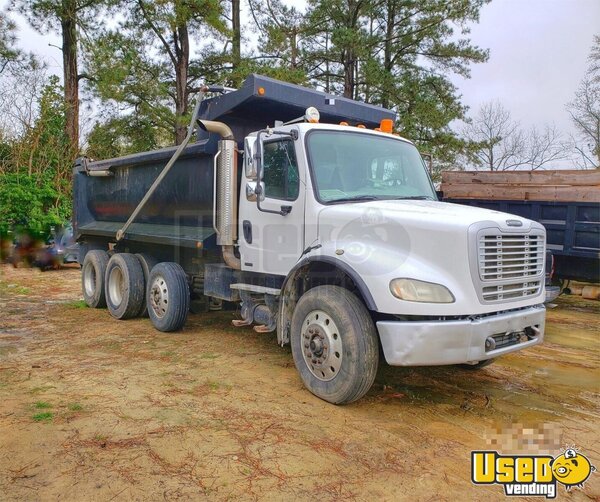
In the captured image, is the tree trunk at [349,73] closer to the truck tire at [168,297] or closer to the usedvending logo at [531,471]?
the truck tire at [168,297]

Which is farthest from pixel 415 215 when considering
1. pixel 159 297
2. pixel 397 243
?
pixel 159 297

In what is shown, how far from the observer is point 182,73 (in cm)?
1897

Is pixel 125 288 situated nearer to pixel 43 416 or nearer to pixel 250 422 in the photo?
pixel 43 416

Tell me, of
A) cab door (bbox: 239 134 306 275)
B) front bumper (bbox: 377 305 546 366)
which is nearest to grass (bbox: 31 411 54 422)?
cab door (bbox: 239 134 306 275)

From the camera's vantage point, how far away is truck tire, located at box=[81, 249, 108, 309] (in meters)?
8.77

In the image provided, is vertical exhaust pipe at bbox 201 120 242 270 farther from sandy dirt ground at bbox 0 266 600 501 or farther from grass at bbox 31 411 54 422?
grass at bbox 31 411 54 422

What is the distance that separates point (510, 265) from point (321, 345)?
175cm

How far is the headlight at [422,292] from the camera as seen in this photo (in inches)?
157

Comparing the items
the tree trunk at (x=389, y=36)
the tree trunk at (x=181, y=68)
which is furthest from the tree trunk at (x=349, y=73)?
the tree trunk at (x=181, y=68)

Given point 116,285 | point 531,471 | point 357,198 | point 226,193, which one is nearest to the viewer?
point 531,471

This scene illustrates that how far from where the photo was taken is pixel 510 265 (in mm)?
4324

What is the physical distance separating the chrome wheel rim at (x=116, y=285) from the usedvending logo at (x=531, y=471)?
616 cm

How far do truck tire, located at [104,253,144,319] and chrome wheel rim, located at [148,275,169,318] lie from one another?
562mm

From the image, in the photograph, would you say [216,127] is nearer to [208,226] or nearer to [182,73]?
[208,226]
